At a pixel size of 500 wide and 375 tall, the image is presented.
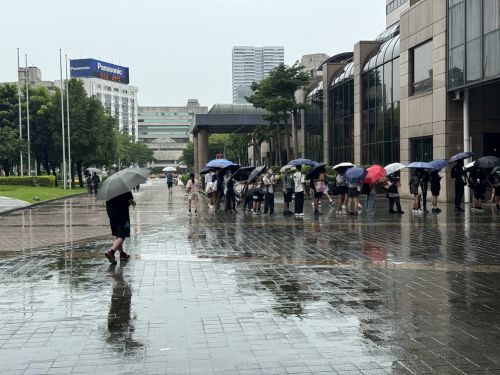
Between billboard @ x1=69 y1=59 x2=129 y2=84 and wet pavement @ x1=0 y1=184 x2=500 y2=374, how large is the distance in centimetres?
16374

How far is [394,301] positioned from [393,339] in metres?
1.69

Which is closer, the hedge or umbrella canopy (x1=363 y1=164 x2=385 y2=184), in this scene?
umbrella canopy (x1=363 y1=164 x2=385 y2=184)

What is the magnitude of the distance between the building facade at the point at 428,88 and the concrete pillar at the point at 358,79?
2.4 inches

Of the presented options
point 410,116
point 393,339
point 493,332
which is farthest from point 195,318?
point 410,116

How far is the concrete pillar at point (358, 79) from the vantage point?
38.1 meters

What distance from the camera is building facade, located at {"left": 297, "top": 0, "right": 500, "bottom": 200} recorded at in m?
24.0

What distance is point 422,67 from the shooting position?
29391 mm

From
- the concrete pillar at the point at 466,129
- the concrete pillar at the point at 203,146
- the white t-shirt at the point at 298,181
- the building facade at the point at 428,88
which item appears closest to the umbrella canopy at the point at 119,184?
the white t-shirt at the point at 298,181

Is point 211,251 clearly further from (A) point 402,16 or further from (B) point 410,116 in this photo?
(A) point 402,16

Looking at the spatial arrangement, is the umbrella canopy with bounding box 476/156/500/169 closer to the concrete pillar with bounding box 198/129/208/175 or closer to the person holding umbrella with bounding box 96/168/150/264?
the person holding umbrella with bounding box 96/168/150/264

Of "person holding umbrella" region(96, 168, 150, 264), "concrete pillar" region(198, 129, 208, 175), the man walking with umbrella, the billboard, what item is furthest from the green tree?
the billboard

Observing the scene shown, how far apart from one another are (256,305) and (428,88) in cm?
2336

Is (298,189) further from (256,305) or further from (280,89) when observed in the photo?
(280,89)

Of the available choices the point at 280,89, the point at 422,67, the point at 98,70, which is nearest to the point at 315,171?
the point at 422,67
